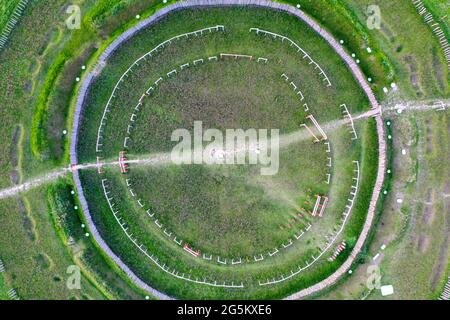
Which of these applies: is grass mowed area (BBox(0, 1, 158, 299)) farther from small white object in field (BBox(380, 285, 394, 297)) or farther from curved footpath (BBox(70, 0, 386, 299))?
small white object in field (BBox(380, 285, 394, 297))

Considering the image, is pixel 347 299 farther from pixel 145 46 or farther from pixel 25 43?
pixel 25 43

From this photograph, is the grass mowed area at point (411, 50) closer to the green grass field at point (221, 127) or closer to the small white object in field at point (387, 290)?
the green grass field at point (221, 127)

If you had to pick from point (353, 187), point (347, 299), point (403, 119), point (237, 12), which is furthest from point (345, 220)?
point (237, 12)

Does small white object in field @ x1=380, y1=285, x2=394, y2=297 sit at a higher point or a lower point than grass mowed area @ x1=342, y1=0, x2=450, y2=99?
lower

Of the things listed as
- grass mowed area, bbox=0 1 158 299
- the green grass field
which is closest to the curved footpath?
the green grass field

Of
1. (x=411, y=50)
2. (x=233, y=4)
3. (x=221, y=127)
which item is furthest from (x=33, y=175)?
(x=411, y=50)

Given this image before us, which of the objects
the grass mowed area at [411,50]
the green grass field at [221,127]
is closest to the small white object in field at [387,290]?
the green grass field at [221,127]

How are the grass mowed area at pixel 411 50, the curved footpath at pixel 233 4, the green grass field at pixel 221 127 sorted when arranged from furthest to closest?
1. the grass mowed area at pixel 411 50
2. the green grass field at pixel 221 127
3. the curved footpath at pixel 233 4
